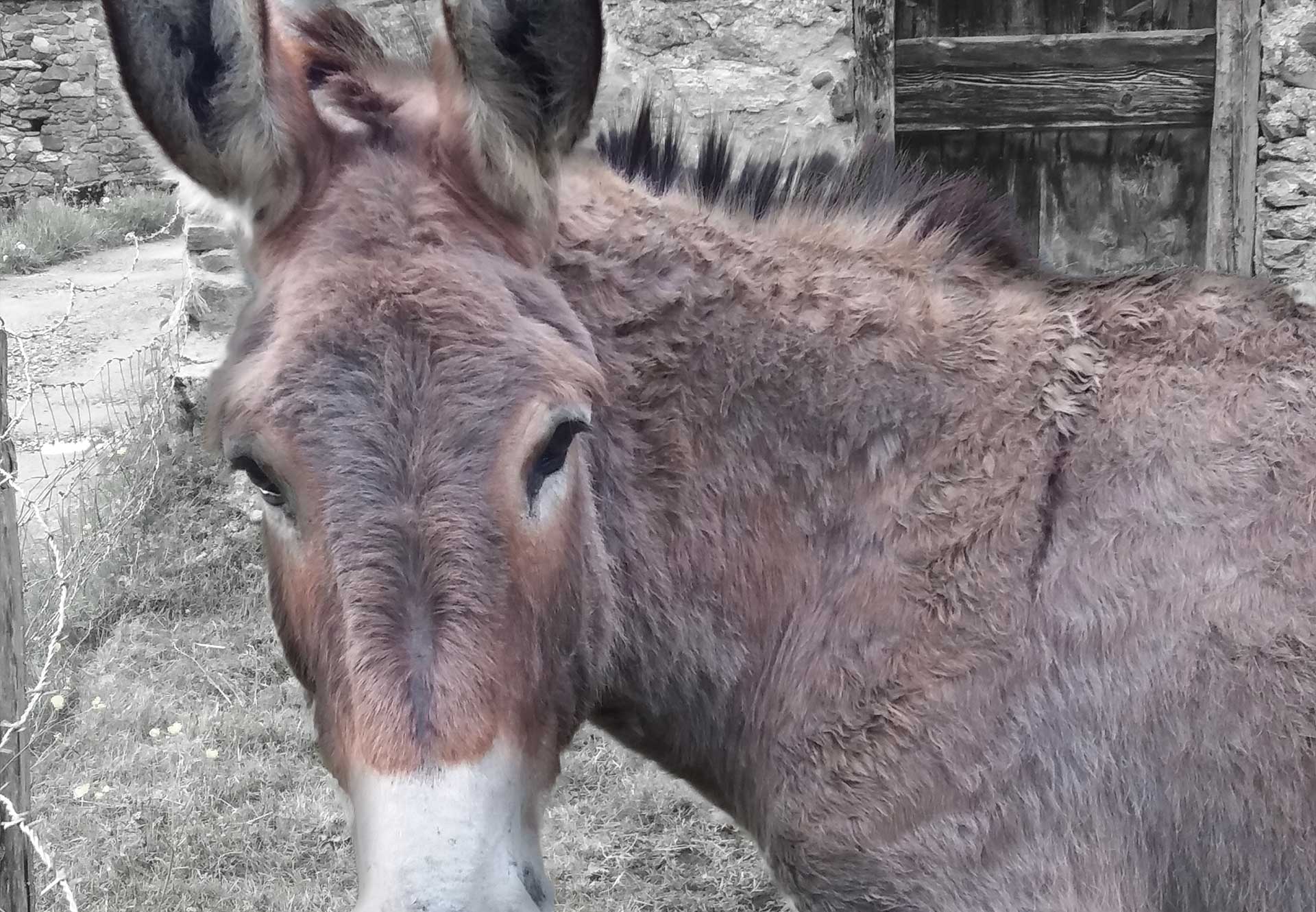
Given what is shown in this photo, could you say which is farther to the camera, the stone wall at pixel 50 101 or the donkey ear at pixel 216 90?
the stone wall at pixel 50 101

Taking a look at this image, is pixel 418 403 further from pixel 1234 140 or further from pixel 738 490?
pixel 1234 140

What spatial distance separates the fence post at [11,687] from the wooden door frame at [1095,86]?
3439mm

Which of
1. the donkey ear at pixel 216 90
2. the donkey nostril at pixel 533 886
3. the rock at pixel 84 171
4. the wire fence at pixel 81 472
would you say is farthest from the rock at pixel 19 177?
the donkey nostril at pixel 533 886

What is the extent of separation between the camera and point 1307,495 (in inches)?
70.0

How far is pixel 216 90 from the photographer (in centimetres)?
162

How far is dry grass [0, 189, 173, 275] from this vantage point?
37.9 feet

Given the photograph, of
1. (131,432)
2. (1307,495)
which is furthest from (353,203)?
(131,432)

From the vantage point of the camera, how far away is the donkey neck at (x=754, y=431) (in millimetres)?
1930

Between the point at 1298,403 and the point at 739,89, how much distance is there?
3175mm

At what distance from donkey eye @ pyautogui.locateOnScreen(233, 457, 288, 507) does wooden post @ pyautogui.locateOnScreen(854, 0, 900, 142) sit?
3538mm

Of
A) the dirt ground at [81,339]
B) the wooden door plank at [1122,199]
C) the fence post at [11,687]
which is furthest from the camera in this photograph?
the dirt ground at [81,339]

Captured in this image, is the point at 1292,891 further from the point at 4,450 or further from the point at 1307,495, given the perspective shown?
the point at 4,450

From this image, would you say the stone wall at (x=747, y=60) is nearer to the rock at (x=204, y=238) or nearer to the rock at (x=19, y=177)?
the rock at (x=204, y=238)

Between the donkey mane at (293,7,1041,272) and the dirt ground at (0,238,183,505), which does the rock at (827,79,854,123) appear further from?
the dirt ground at (0,238,183,505)
